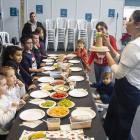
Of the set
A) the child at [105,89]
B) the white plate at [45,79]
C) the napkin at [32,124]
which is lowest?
the child at [105,89]

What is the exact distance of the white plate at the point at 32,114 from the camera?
1402mm

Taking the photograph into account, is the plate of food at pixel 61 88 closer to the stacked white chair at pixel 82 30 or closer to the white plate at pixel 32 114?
the white plate at pixel 32 114

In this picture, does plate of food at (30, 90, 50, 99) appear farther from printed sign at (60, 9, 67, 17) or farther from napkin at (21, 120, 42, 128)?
printed sign at (60, 9, 67, 17)

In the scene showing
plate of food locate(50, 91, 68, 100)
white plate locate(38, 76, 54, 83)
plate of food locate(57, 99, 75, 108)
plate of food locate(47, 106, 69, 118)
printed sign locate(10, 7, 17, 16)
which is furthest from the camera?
printed sign locate(10, 7, 17, 16)

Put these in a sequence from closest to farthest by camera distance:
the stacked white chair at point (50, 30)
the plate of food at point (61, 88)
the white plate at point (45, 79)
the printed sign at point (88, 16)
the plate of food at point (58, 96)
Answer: the plate of food at point (58, 96)
the plate of food at point (61, 88)
the white plate at point (45, 79)
the stacked white chair at point (50, 30)
the printed sign at point (88, 16)

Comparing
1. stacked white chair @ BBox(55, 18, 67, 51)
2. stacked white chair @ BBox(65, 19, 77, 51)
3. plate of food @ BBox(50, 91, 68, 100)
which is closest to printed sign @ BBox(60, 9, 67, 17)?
stacked white chair @ BBox(55, 18, 67, 51)

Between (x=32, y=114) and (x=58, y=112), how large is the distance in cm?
23

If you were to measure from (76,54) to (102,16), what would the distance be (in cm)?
462

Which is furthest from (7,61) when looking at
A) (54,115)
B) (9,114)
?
(54,115)

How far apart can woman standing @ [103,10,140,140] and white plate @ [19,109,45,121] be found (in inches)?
29.9

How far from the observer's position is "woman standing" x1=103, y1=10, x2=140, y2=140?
146 cm

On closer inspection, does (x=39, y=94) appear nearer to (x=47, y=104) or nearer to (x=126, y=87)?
(x=47, y=104)

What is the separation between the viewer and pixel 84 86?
2.15 m

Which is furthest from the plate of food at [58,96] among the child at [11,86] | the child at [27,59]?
the child at [27,59]
